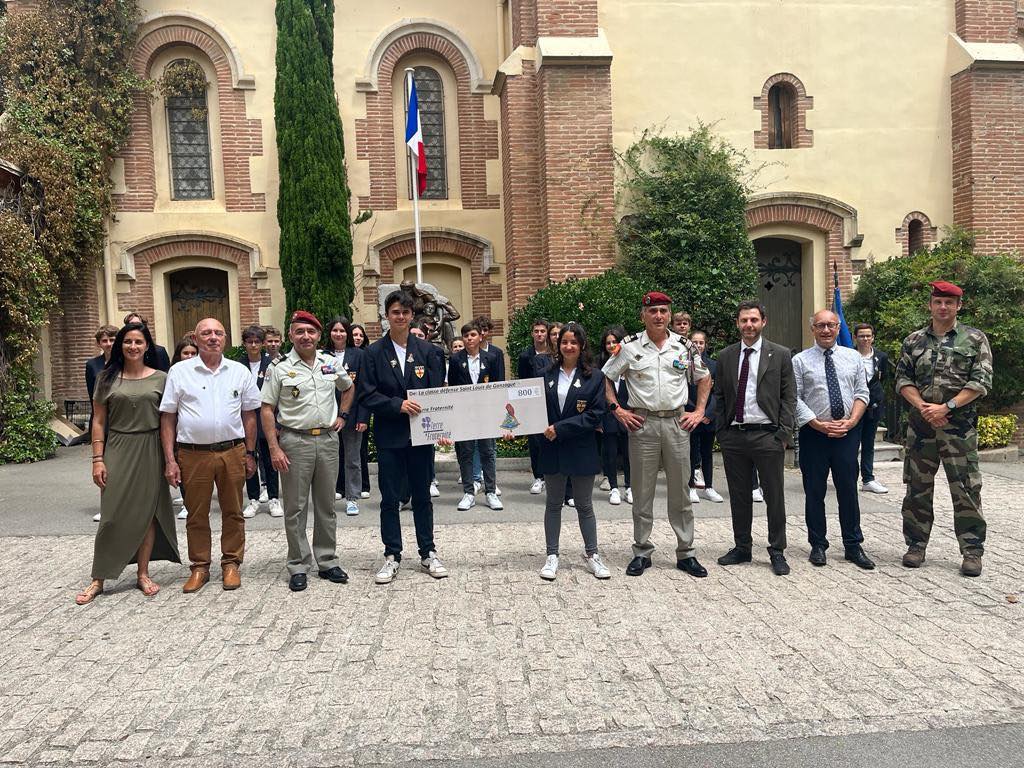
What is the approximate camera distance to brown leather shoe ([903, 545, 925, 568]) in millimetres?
5828

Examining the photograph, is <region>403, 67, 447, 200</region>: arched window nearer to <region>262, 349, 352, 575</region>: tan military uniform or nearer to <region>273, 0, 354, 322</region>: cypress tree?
<region>273, 0, 354, 322</region>: cypress tree

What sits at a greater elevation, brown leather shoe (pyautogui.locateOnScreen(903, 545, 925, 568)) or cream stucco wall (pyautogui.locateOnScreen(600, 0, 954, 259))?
cream stucco wall (pyautogui.locateOnScreen(600, 0, 954, 259))

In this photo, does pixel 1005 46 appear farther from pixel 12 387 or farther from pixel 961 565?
pixel 12 387

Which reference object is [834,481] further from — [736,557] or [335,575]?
[335,575]

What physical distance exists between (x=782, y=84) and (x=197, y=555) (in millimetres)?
12745

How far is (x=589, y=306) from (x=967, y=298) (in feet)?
20.9

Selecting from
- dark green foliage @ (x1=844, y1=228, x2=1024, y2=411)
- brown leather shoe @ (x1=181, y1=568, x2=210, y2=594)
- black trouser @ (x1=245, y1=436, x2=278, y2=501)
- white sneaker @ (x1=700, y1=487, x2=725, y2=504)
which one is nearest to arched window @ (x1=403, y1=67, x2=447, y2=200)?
dark green foliage @ (x1=844, y1=228, x2=1024, y2=411)

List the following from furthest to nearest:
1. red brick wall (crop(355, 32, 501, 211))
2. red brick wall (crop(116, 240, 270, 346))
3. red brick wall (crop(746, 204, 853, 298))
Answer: red brick wall (crop(355, 32, 501, 211)), red brick wall (crop(116, 240, 270, 346)), red brick wall (crop(746, 204, 853, 298))

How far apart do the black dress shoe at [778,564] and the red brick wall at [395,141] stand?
11.5 m

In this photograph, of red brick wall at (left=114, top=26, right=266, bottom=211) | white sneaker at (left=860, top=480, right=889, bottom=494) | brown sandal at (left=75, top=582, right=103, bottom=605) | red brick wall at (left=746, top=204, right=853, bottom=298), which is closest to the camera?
brown sandal at (left=75, top=582, right=103, bottom=605)

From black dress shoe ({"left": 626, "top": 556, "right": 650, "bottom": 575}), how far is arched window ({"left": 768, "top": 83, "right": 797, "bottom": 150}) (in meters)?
10.4

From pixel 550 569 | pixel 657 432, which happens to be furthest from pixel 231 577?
pixel 657 432

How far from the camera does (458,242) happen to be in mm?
15719

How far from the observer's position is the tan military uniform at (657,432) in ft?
19.0
